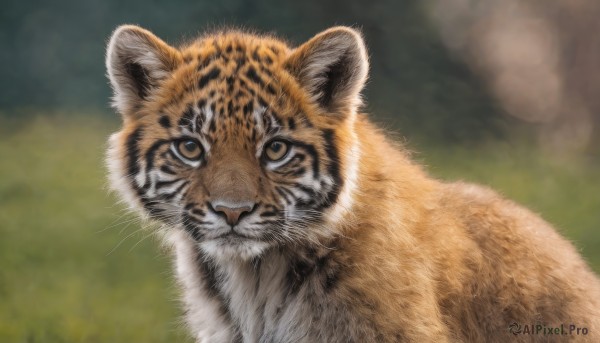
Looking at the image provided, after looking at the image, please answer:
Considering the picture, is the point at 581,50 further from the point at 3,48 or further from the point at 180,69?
the point at 180,69

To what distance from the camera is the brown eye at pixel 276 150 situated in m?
5.88

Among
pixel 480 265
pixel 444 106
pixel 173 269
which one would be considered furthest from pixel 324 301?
pixel 444 106

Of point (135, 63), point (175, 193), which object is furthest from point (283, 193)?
point (135, 63)

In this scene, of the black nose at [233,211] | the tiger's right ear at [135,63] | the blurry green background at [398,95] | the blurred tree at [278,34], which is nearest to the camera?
the black nose at [233,211]

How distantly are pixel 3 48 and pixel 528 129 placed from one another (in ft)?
26.0

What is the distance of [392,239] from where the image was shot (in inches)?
241

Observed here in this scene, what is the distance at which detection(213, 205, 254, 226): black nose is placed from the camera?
5.69 metres

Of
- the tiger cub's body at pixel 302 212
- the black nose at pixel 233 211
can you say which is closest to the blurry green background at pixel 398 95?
the tiger cub's body at pixel 302 212

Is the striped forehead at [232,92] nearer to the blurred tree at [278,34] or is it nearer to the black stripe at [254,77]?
the black stripe at [254,77]

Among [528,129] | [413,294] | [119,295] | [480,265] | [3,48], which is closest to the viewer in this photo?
[413,294]

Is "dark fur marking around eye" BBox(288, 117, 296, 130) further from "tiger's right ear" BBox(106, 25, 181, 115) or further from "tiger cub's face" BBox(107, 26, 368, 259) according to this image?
"tiger's right ear" BBox(106, 25, 181, 115)

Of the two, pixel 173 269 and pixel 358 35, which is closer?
pixel 358 35

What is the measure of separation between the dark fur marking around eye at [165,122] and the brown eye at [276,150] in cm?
64

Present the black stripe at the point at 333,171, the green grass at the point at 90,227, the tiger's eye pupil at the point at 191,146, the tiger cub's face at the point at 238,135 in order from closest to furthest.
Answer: the tiger cub's face at the point at 238,135 → the tiger's eye pupil at the point at 191,146 → the black stripe at the point at 333,171 → the green grass at the point at 90,227
